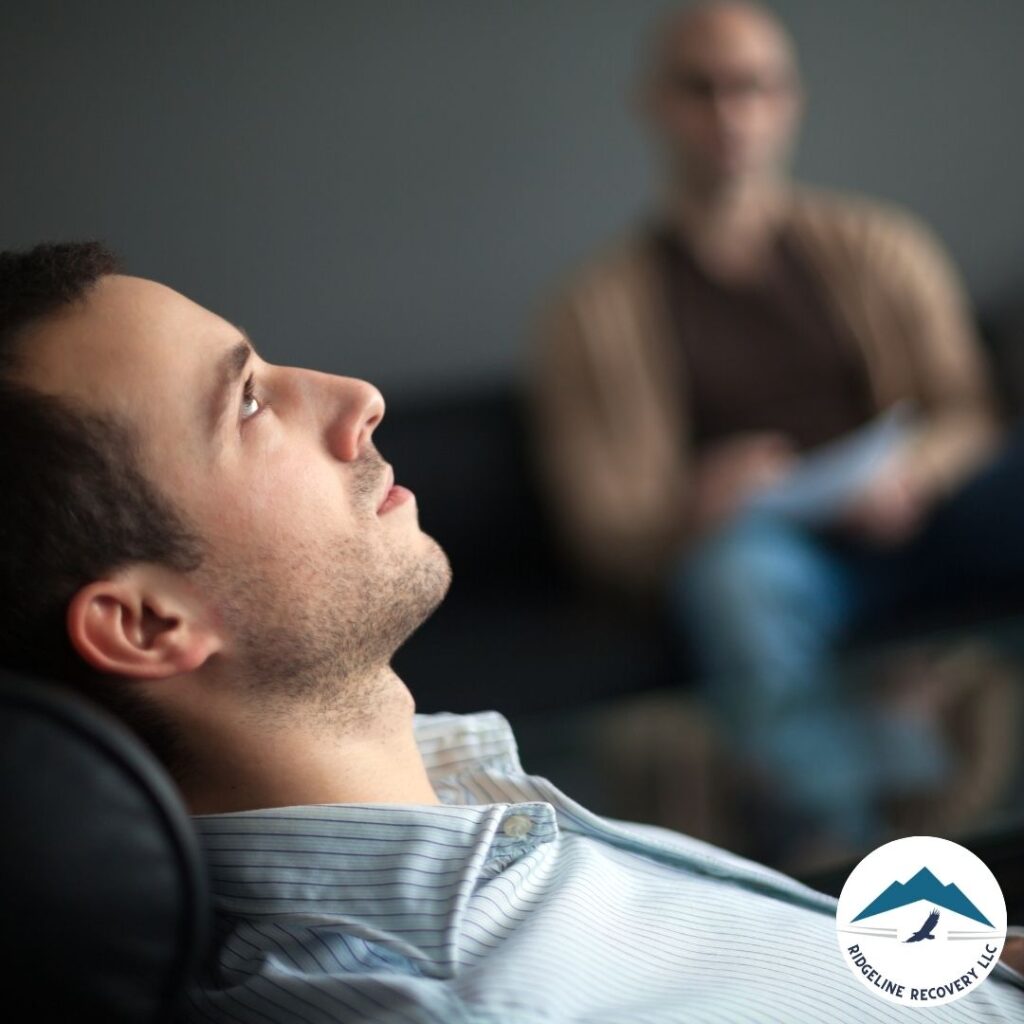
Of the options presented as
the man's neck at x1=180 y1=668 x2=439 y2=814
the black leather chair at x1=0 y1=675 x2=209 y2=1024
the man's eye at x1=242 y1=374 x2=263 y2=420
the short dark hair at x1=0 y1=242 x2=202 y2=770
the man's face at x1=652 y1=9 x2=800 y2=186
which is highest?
the man's face at x1=652 y1=9 x2=800 y2=186

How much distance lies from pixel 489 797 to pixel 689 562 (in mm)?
1321

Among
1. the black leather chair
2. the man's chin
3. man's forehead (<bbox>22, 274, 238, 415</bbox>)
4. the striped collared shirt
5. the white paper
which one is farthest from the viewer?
the white paper

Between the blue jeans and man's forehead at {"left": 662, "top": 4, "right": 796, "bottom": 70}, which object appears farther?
man's forehead at {"left": 662, "top": 4, "right": 796, "bottom": 70}

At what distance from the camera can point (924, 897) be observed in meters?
0.82

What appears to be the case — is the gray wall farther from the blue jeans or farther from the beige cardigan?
the blue jeans

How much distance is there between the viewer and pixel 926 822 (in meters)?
1.15

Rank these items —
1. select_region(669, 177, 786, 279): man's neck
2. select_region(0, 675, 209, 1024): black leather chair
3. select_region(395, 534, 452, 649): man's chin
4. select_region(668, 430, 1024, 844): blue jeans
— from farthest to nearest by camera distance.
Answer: select_region(669, 177, 786, 279): man's neck → select_region(668, 430, 1024, 844): blue jeans → select_region(395, 534, 452, 649): man's chin → select_region(0, 675, 209, 1024): black leather chair

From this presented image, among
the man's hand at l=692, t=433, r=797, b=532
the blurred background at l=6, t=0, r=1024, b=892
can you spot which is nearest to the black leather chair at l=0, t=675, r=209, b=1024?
the blurred background at l=6, t=0, r=1024, b=892

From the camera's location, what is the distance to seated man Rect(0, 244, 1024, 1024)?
0.69 m

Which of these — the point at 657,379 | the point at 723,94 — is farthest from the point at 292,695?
the point at 723,94

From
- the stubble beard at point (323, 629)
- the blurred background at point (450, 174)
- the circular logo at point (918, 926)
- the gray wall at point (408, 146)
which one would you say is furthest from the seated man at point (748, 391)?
the stubble beard at point (323, 629)

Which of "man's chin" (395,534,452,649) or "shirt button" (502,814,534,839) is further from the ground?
"man's chin" (395,534,452,649)

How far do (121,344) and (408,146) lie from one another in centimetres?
210

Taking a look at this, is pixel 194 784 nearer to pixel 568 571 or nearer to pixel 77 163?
Answer: pixel 568 571
